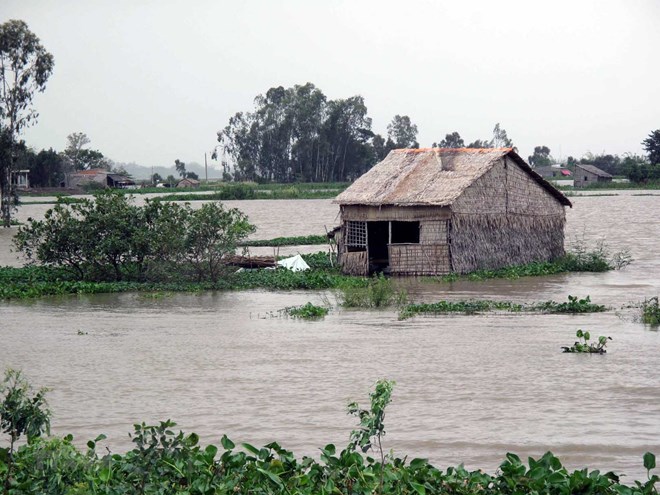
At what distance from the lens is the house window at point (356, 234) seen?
20.9 m

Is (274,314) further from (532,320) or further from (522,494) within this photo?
(522,494)

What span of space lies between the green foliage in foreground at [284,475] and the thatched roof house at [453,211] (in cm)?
1297

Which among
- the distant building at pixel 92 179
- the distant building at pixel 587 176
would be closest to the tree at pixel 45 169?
the distant building at pixel 92 179

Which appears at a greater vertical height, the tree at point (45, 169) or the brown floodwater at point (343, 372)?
the tree at point (45, 169)

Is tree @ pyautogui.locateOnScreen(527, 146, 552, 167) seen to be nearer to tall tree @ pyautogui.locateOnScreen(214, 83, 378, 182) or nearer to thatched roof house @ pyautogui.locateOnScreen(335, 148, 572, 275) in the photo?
tall tree @ pyautogui.locateOnScreen(214, 83, 378, 182)

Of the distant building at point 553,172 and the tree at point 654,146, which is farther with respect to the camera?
the distant building at point 553,172

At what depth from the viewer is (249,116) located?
74.1 m

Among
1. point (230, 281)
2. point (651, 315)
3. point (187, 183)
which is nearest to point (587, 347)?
point (651, 315)

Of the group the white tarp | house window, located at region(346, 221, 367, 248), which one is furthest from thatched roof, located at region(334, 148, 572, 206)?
the white tarp

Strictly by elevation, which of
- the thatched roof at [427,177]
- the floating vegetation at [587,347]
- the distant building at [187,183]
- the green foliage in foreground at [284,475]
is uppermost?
the distant building at [187,183]

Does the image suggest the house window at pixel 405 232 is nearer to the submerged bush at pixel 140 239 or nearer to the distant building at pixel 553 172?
the submerged bush at pixel 140 239

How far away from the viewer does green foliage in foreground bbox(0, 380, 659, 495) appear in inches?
240

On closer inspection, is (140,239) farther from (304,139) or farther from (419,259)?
(304,139)

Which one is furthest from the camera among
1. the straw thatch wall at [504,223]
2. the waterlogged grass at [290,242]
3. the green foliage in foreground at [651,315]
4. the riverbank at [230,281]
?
the waterlogged grass at [290,242]
